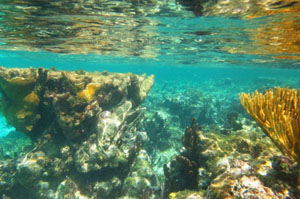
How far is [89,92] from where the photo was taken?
7.36m

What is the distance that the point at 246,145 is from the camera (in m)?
6.14

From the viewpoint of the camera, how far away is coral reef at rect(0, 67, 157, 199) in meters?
7.15

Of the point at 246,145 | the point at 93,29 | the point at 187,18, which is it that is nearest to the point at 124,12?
the point at 187,18

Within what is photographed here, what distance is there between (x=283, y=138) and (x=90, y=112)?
6.13m

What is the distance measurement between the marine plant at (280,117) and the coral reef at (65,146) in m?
4.65

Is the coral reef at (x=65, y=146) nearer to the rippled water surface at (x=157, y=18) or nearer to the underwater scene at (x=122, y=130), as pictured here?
the underwater scene at (x=122, y=130)

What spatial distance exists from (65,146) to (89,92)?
2523mm

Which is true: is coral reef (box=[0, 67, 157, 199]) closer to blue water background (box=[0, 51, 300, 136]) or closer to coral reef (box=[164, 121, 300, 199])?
coral reef (box=[164, 121, 300, 199])

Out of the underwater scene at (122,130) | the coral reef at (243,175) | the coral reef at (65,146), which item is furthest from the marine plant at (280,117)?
the coral reef at (65,146)

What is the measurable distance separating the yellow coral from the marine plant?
5424 mm

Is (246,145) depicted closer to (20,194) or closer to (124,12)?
(124,12)

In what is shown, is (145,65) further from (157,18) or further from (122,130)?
(122,130)

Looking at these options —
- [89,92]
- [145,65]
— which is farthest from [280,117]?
[145,65]

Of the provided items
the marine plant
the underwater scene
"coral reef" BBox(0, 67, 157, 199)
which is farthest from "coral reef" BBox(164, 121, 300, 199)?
"coral reef" BBox(0, 67, 157, 199)
